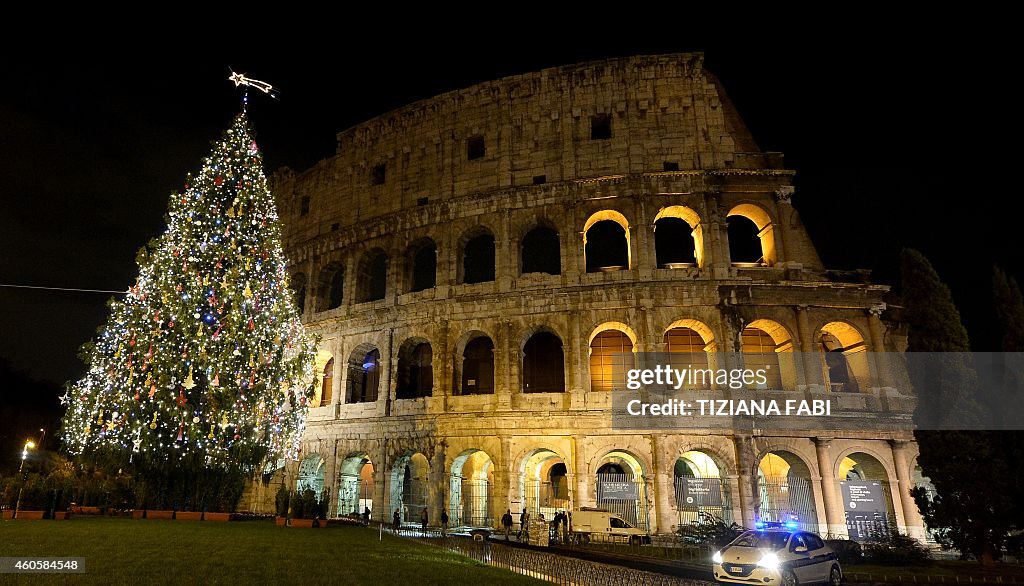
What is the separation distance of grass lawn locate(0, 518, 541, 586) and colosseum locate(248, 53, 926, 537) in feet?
25.9

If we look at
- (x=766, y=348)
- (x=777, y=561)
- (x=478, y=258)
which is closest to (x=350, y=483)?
(x=478, y=258)

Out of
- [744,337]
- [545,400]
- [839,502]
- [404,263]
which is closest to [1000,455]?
[839,502]

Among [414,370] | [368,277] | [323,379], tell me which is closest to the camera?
[414,370]

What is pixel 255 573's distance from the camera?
313 inches

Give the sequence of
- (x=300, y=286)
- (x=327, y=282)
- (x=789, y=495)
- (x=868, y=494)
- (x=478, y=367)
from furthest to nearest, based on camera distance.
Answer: (x=300, y=286)
(x=327, y=282)
(x=478, y=367)
(x=789, y=495)
(x=868, y=494)

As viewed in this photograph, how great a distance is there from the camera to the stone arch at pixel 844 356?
20.1 metres

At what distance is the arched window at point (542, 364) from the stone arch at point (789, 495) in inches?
302

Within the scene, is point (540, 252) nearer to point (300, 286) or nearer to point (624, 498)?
point (300, 286)

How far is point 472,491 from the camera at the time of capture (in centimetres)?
2280

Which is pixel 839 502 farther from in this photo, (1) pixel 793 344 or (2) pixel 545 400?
(2) pixel 545 400

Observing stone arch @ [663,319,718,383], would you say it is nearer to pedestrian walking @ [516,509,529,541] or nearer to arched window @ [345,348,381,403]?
pedestrian walking @ [516,509,529,541]

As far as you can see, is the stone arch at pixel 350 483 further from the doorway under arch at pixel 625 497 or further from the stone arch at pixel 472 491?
the doorway under arch at pixel 625 497

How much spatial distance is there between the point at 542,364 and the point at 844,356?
11185 mm

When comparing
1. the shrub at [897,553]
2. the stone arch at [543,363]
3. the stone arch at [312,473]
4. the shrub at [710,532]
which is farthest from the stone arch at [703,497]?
the stone arch at [312,473]
